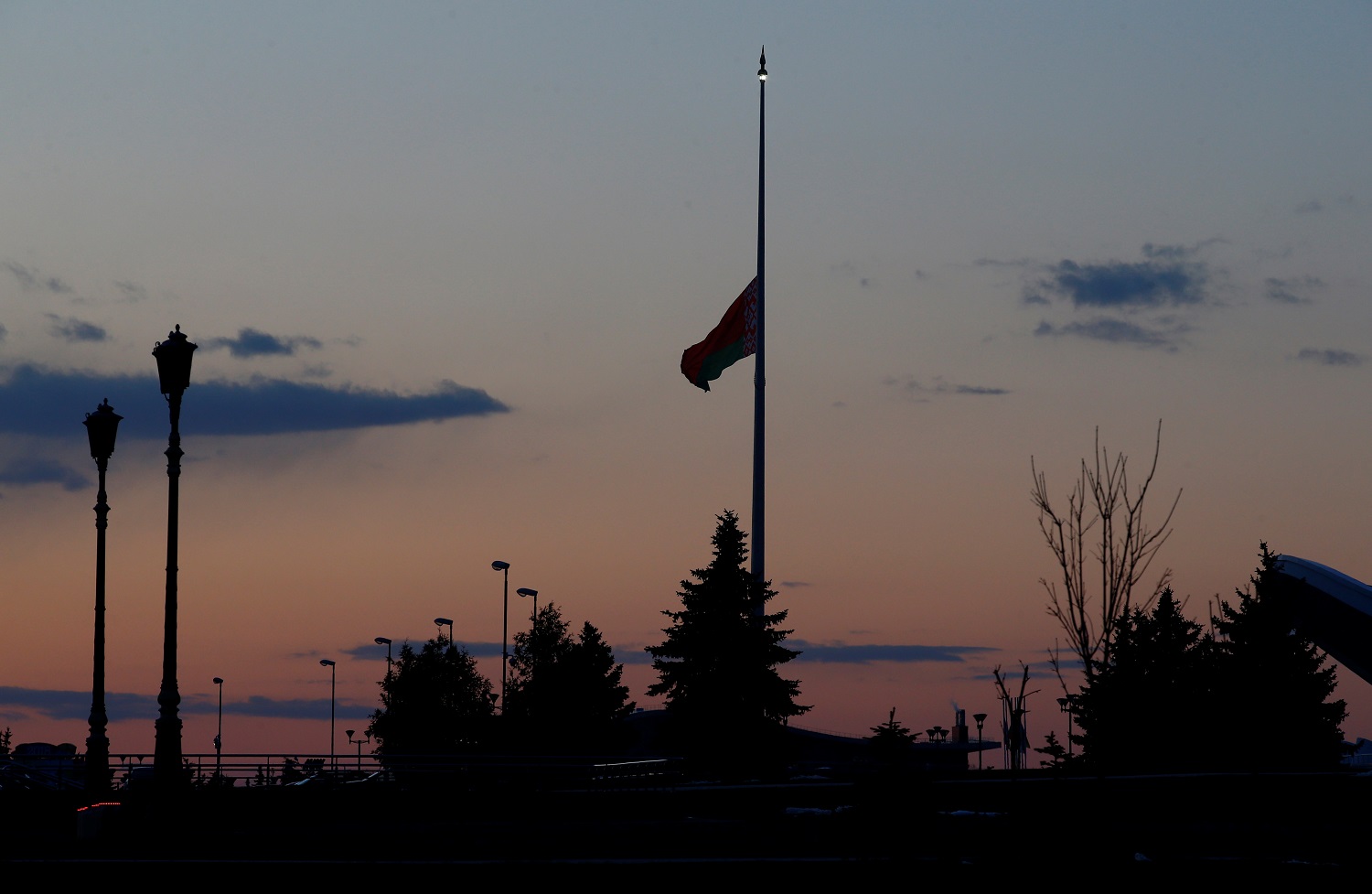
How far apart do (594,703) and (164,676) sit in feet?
241

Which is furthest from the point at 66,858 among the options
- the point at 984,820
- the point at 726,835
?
the point at 984,820

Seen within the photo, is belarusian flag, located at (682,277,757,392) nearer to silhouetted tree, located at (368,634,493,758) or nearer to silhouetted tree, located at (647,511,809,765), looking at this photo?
silhouetted tree, located at (647,511,809,765)

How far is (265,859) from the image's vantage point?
1925 cm

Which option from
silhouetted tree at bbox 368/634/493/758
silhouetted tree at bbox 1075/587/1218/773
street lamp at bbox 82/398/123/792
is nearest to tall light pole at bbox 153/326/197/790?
street lamp at bbox 82/398/123/792

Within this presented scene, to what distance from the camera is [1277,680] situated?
64.0 meters

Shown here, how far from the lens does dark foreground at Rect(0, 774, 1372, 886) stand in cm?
1541

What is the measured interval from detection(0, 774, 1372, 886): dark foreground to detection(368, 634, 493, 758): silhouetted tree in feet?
286

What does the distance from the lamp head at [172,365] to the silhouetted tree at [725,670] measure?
35470 mm

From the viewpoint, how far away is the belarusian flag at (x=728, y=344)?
143 ft

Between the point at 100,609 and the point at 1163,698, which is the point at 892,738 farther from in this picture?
the point at 1163,698

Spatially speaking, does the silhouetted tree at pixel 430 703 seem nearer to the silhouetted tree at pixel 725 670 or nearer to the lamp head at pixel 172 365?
the silhouetted tree at pixel 725 670

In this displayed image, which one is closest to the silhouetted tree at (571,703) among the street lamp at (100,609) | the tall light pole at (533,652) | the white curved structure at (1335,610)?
the tall light pole at (533,652)

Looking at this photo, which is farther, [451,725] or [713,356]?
[451,725]

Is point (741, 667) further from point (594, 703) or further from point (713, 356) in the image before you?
point (594, 703)
